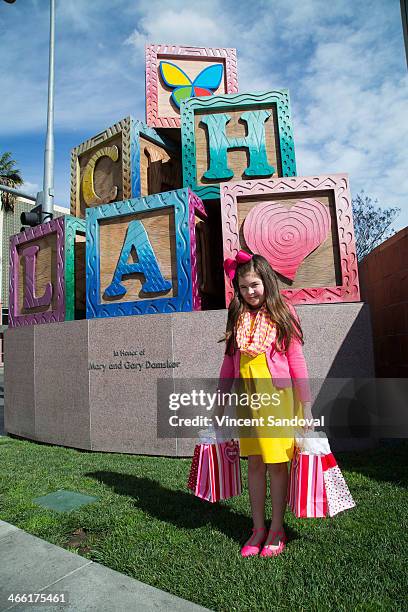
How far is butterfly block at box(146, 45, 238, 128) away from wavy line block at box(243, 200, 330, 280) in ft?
12.2

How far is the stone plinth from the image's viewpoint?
555 cm

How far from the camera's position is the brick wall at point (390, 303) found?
651cm

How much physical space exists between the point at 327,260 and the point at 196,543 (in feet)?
13.8

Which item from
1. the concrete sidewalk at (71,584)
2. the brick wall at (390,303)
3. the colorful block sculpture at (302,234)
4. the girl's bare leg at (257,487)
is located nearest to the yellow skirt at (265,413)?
the girl's bare leg at (257,487)

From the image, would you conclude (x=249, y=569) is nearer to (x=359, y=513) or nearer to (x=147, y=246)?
(x=359, y=513)

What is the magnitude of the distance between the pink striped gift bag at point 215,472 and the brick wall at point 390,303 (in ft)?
13.9

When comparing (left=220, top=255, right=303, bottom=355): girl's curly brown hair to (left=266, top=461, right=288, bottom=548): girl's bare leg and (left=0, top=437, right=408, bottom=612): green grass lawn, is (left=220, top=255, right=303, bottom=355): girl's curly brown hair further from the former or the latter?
(left=0, top=437, right=408, bottom=612): green grass lawn

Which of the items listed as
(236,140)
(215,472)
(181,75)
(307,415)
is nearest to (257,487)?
(215,472)

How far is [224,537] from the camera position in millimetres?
3061

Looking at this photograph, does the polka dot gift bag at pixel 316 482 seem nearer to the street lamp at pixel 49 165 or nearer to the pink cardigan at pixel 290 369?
the pink cardigan at pixel 290 369

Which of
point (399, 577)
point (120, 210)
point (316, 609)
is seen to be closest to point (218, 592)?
point (316, 609)

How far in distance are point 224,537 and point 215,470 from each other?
47cm

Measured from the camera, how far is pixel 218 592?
7.79ft

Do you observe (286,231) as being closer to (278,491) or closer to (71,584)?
(278,491)
